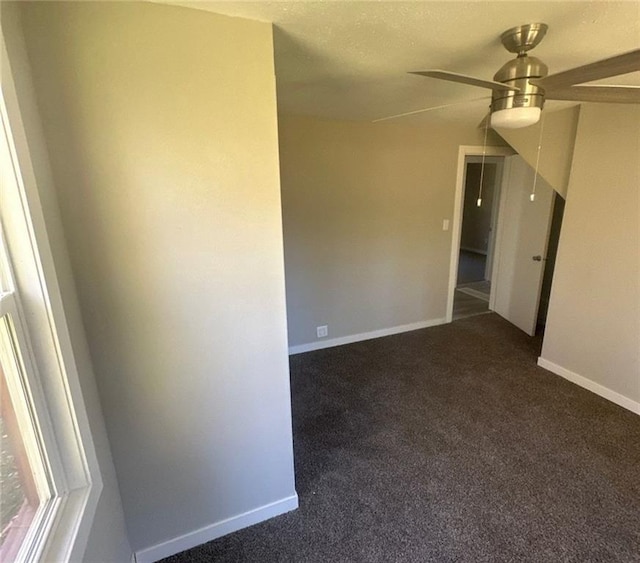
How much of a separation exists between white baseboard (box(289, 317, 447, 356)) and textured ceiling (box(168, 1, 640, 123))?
2275 mm

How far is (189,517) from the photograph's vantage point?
1.67 m

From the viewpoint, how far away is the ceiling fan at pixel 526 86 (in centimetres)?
134

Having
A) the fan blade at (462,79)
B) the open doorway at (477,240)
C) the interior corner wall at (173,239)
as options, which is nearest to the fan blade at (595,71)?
the fan blade at (462,79)

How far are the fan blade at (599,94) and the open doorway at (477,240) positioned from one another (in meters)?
2.81

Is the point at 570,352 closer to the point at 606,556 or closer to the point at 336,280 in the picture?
the point at 606,556

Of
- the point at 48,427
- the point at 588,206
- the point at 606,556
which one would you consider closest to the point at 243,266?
the point at 48,427

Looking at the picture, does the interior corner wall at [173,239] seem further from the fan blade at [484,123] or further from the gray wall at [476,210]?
the gray wall at [476,210]

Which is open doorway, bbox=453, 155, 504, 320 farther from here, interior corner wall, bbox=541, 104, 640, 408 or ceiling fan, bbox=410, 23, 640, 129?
ceiling fan, bbox=410, 23, 640, 129

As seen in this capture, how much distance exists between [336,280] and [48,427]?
2.72m

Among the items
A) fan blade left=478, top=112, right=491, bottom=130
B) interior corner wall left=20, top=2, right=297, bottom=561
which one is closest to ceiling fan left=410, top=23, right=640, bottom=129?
interior corner wall left=20, top=2, right=297, bottom=561

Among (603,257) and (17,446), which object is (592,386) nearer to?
(603,257)

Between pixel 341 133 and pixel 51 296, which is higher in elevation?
pixel 341 133

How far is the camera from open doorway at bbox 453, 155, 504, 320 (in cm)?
494

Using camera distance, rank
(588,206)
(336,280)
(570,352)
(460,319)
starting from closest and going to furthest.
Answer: (588,206)
(570,352)
(336,280)
(460,319)
